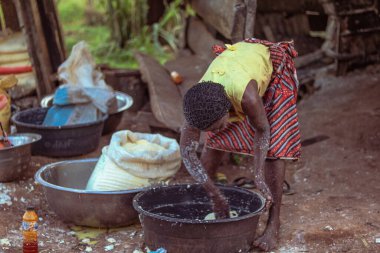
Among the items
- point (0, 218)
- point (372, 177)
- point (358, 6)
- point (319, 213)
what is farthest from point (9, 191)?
point (358, 6)

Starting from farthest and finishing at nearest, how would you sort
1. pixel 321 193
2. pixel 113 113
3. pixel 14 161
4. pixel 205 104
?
pixel 113 113 < pixel 321 193 < pixel 14 161 < pixel 205 104

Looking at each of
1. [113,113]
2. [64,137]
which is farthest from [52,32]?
[64,137]

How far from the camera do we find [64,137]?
6051 millimetres

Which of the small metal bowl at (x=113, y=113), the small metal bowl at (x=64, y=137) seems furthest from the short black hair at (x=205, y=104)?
the small metal bowl at (x=113, y=113)

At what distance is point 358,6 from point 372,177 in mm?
3019

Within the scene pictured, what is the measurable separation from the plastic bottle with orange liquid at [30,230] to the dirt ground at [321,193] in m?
0.25

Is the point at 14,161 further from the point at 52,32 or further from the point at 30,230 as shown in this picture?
the point at 52,32

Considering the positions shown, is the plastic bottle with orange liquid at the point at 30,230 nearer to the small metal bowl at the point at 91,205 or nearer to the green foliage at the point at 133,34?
the small metal bowl at the point at 91,205

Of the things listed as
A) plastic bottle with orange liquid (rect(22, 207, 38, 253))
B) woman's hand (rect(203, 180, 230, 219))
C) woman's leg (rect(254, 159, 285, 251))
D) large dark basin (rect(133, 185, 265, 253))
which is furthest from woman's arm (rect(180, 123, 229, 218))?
plastic bottle with orange liquid (rect(22, 207, 38, 253))

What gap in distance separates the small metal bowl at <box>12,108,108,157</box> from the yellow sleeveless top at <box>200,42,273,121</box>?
2.05 metres

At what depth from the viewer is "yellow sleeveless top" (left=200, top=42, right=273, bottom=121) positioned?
3.99m

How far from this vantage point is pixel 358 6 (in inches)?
321

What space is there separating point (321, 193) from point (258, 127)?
1582 millimetres

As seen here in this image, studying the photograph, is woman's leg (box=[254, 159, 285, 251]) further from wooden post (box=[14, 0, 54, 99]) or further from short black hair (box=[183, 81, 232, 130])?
wooden post (box=[14, 0, 54, 99])
